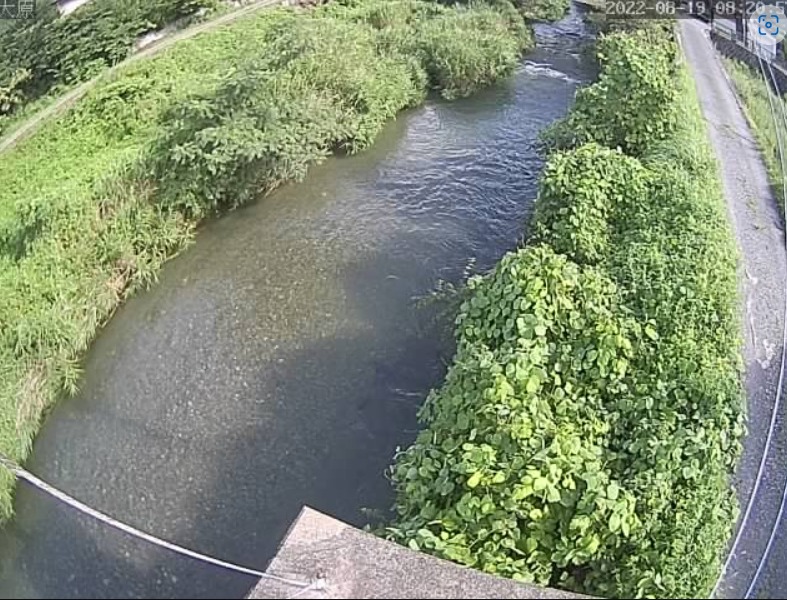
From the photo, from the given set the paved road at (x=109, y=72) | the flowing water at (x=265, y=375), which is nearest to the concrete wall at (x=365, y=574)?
the flowing water at (x=265, y=375)

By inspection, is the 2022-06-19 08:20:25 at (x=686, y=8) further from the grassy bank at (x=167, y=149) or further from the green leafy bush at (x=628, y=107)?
the green leafy bush at (x=628, y=107)

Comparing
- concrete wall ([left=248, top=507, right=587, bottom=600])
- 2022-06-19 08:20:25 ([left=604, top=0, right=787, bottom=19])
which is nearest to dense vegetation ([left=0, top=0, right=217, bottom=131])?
2022-06-19 08:20:25 ([left=604, top=0, right=787, bottom=19])

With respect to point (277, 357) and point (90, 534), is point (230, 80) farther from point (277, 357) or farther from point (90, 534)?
point (90, 534)

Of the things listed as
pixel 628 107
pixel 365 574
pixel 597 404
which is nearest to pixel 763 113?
pixel 628 107

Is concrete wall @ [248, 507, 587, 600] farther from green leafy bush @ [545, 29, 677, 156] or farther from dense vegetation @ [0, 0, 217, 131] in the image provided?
dense vegetation @ [0, 0, 217, 131]

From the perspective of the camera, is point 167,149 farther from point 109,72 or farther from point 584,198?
point 584,198
